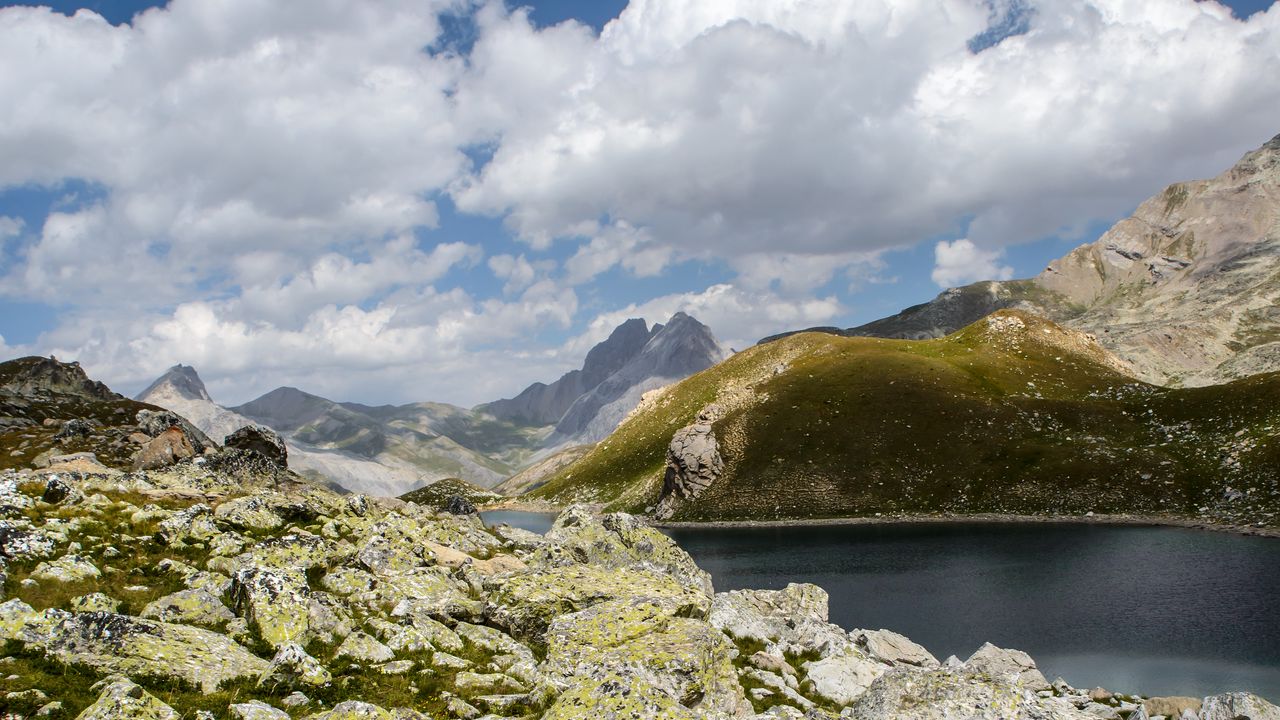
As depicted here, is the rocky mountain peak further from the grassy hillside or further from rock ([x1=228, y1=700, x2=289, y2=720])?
the grassy hillside

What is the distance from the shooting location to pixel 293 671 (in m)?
16.6

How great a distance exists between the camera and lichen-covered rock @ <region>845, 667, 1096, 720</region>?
654 inches

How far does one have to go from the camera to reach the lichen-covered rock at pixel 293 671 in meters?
16.1

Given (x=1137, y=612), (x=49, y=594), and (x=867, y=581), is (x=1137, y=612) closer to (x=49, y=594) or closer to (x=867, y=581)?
(x=867, y=581)

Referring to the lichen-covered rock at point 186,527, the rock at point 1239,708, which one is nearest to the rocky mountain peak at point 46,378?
the lichen-covered rock at point 186,527

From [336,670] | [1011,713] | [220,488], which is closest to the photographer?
[1011,713]

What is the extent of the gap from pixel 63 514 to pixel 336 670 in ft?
46.7

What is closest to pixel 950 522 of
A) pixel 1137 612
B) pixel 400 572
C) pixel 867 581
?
pixel 867 581

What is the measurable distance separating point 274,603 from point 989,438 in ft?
493

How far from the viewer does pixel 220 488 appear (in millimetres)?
37531

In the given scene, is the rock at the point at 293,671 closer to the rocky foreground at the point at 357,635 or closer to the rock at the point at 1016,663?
the rocky foreground at the point at 357,635

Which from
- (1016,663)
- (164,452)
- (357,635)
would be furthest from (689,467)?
(357,635)

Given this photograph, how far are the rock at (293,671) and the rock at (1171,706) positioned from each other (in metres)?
38.1

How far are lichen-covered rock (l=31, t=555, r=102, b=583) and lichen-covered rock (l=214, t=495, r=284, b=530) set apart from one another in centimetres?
661
